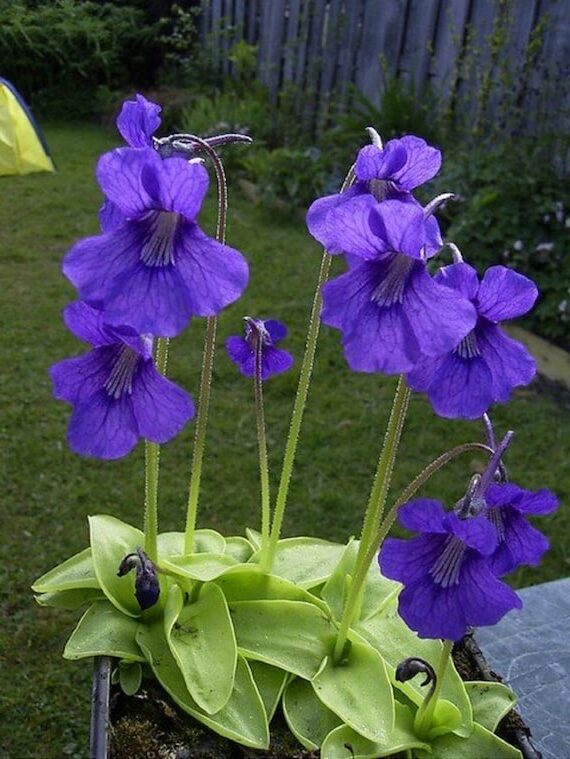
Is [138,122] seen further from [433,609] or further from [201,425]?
[433,609]

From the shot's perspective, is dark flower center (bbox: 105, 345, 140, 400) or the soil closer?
dark flower center (bbox: 105, 345, 140, 400)

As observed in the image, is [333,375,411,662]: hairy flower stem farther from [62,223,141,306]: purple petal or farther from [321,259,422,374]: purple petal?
[62,223,141,306]: purple petal

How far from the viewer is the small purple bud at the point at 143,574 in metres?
1.37

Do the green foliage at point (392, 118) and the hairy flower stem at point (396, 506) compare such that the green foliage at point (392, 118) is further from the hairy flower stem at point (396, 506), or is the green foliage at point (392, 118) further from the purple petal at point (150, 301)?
the purple petal at point (150, 301)

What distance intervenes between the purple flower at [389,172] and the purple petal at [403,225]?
7.2 inches

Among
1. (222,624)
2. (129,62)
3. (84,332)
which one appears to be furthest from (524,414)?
(129,62)

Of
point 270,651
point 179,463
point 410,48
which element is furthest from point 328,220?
point 410,48

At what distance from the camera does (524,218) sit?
4070mm

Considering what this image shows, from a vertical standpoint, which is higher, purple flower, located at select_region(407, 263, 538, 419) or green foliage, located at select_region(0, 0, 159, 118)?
purple flower, located at select_region(407, 263, 538, 419)

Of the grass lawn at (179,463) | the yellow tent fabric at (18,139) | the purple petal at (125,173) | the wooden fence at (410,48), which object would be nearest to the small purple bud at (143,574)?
the purple petal at (125,173)

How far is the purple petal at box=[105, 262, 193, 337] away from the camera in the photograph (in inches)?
40.3

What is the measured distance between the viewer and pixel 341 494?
2.93 m

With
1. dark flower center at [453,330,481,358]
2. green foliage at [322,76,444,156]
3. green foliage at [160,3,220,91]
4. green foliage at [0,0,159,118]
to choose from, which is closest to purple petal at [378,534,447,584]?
dark flower center at [453,330,481,358]

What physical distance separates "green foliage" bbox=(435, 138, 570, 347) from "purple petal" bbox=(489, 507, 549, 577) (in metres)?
2.64
